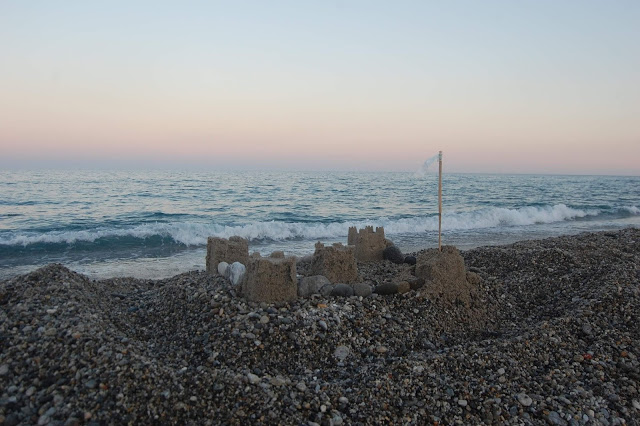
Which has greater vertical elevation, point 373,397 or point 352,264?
point 352,264

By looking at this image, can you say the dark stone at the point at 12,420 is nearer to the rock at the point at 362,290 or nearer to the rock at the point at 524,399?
the rock at the point at 362,290

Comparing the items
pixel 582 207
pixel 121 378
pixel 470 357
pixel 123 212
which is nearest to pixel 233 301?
pixel 121 378

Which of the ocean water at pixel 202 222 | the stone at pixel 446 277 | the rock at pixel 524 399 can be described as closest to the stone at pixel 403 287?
the stone at pixel 446 277

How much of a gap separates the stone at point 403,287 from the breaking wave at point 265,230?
10.6 metres

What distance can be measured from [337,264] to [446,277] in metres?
1.64

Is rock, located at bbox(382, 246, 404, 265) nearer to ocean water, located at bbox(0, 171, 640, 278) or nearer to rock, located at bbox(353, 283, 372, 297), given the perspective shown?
ocean water, located at bbox(0, 171, 640, 278)

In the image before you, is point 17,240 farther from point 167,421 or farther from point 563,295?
point 563,295

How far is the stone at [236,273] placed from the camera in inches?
237

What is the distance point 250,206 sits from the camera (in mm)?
25172

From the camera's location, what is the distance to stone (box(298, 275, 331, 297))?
19.4 ft

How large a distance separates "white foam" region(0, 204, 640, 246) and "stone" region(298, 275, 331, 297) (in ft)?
32.9

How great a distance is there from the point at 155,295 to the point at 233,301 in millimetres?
1713

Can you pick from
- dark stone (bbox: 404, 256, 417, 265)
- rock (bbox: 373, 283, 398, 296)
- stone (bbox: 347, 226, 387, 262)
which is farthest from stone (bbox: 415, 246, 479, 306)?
stone (bbox: 347, 226, 387, 262)

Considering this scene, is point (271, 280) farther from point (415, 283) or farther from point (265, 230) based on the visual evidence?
point (265, 230)
